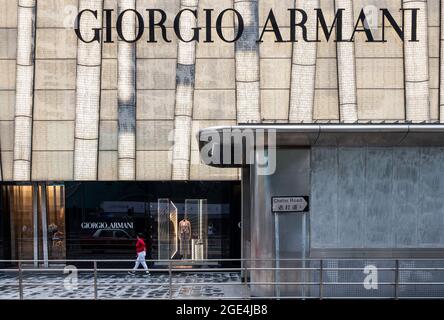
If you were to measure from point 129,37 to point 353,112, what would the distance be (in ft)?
26.9

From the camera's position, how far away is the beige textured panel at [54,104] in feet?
53.2

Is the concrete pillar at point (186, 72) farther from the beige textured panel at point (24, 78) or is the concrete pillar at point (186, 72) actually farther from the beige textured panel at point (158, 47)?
the beige textured panel at point (24, 78)

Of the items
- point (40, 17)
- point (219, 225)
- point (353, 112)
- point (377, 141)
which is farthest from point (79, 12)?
point (377, 141)

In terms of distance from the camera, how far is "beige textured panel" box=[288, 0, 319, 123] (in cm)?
1598

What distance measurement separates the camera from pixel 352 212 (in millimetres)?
10391

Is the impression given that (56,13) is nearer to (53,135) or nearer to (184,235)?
(53,135)

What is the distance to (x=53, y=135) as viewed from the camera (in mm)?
16266

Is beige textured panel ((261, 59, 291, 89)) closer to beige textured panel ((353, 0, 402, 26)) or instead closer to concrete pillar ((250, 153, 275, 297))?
beige textured panel ((353, 0, 402, 26))

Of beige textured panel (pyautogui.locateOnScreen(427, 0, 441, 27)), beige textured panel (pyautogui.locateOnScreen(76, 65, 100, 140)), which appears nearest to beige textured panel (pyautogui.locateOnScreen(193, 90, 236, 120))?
beige textured panel (pyautogui.locateOnScreen(76, 65, 100, 140))

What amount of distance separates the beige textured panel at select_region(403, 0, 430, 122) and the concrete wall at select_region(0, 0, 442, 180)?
10 cm

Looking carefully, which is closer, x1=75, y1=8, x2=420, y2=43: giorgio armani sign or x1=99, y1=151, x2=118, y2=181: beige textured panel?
x1=75, y1=8, x2=420, y2=43: giorgio armani sign

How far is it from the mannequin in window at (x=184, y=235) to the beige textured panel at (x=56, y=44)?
6966 mm
